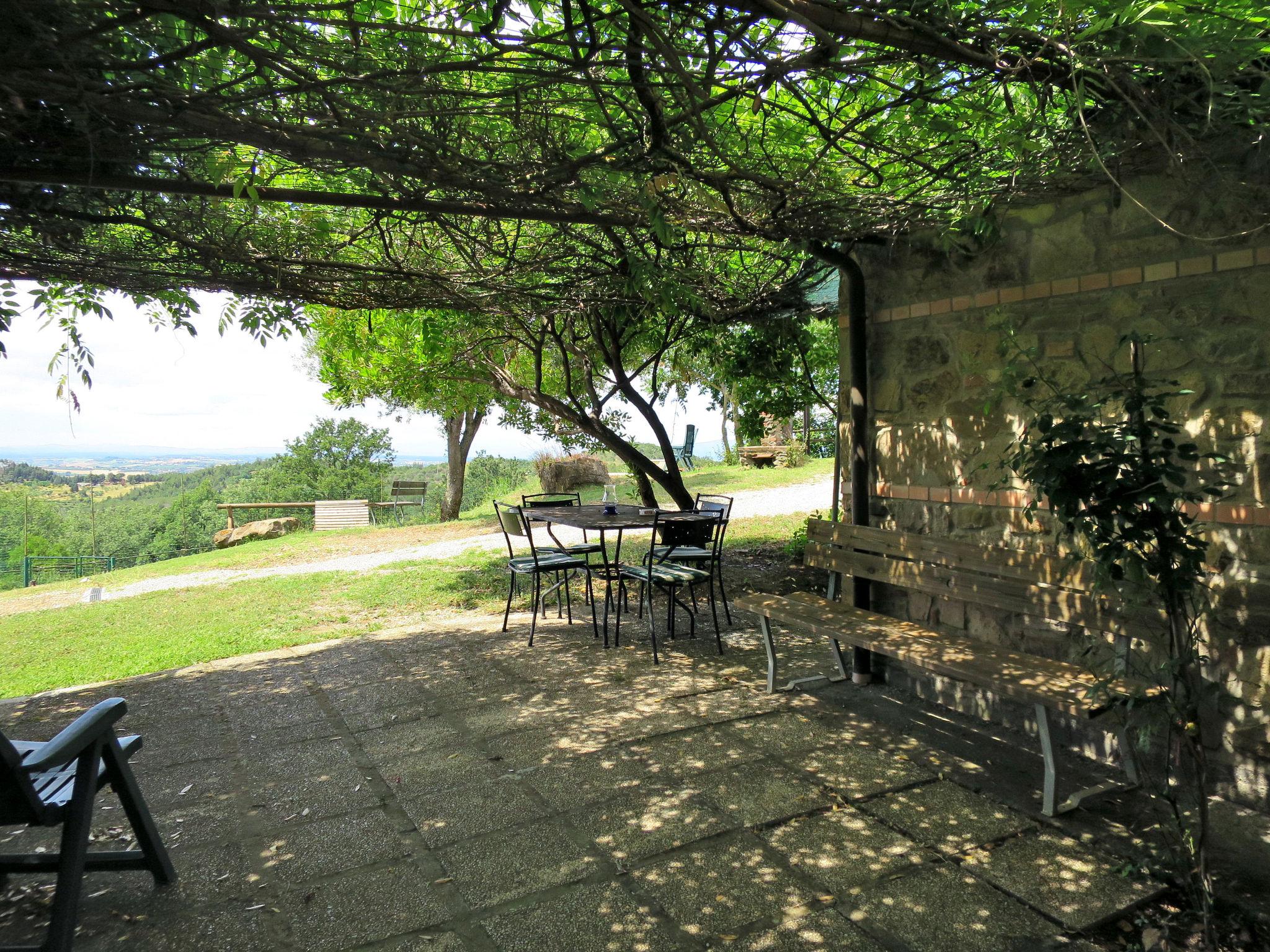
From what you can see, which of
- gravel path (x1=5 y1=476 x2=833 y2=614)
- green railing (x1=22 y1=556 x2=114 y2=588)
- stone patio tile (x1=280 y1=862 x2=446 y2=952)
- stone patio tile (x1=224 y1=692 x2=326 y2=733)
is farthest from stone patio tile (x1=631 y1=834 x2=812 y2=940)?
green railing (x1=22 y1=556 x2=114 y2=588)

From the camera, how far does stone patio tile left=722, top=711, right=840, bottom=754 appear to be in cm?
338

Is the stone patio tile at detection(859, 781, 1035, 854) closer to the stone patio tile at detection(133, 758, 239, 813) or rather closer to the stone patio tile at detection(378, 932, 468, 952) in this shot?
the stone patio tile at detection(378, 932, 468, 952)

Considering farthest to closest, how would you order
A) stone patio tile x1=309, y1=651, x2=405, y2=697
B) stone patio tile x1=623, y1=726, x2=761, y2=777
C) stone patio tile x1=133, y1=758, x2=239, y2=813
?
stone patio tile x1=309, y1=651, x2=405, y2=697 → stone patio tile x1=623, y1=726, x2=761, y2=777 → stone patio tile x1=133, y1=758, x2=239, y2=813

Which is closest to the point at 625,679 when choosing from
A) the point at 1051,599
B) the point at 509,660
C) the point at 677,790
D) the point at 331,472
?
the point at 509,660

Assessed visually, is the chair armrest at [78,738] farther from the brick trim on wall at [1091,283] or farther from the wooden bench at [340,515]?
the wooden bench at [340,515]

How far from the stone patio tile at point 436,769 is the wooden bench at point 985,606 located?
1489 mm

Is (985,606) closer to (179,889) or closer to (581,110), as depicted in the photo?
(581,110)

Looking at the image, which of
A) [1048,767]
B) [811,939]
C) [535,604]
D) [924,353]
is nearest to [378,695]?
[535,604]

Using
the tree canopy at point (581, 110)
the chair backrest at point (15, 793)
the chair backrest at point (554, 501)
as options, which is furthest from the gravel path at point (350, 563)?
the chair backrest at point (15, 793)

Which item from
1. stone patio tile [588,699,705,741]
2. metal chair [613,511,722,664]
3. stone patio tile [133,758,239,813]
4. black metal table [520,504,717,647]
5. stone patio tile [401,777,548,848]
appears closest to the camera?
stone patio tile [401,777,548,848]

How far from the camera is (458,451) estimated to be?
17828 mm

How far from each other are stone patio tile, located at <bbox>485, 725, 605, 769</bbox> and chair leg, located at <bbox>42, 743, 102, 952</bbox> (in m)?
1.49

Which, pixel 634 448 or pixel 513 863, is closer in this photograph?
pixel 513 863

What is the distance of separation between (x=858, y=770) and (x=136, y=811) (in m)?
2.48
